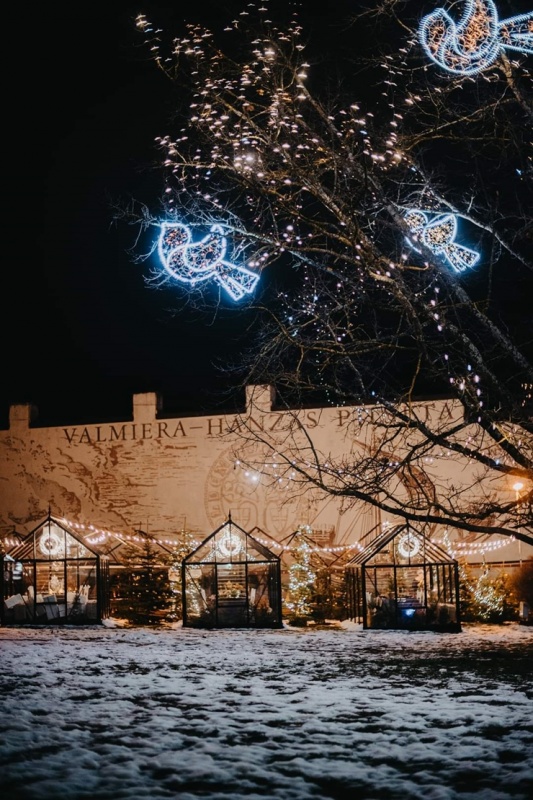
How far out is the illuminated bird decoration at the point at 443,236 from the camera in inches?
523

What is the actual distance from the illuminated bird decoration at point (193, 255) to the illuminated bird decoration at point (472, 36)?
13.8 feet

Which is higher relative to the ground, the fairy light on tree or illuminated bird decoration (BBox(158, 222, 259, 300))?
illuminated bird decoration (BBox(158, 222, 259, 300))

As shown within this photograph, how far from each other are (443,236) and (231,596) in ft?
37.9

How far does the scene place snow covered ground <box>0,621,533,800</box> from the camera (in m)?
Result: 5.98

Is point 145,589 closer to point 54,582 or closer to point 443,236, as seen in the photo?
point 54,582

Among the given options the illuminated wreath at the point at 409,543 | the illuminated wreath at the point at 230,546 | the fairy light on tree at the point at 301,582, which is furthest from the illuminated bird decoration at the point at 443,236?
the fairy light on tree at the point at 301,582

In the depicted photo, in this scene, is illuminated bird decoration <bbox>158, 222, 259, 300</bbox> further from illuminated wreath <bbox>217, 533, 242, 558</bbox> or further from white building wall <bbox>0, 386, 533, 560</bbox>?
white building wall <bbox>0, 386, 533, 560</bbox>

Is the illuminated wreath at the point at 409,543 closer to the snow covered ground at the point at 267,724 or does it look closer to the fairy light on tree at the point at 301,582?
the fairy light on tree at the point at 301,582

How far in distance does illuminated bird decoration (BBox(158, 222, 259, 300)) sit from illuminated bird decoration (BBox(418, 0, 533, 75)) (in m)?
4.19

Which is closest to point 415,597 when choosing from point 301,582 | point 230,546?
point 301,582

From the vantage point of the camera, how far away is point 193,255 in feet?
44.7

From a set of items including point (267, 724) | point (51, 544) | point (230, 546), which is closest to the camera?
point (267, 724)

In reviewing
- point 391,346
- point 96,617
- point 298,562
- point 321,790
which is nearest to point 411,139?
point 391,346

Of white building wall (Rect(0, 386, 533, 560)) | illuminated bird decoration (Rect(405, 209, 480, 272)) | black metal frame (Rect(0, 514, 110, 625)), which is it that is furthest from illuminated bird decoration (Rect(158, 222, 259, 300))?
white building wall (Rect(0, 386, 533, 560))
